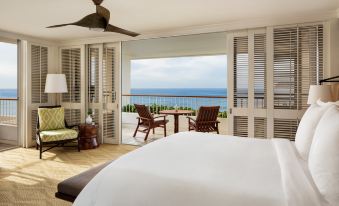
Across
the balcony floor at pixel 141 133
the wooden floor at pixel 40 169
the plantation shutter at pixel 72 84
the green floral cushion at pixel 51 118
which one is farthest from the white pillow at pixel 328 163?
the plantation shutter at pixel 72 84

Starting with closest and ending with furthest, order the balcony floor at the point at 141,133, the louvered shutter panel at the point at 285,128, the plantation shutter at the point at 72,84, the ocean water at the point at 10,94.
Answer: the louvered shutter panel at the point at 285,128
the plantation shutter at the point at 72,84
the ocean water at the point at 10,94
the balcony floor at the point at 141,133

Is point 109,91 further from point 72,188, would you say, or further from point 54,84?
point 72,188

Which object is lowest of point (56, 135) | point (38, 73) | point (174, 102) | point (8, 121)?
point (56, 135)

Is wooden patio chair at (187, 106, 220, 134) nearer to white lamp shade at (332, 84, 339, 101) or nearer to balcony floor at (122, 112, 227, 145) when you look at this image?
balcony floor at (122, 112, 227, 145)

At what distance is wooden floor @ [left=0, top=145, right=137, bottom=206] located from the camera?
2.79 metres

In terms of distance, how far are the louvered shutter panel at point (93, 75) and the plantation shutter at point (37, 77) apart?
980mm

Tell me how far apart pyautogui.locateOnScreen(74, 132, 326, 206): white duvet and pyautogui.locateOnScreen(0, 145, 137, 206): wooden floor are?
133 cm

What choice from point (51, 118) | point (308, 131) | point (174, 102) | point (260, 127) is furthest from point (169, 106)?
point (308, 131)

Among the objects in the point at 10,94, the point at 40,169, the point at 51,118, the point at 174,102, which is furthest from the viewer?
the point at 10,94

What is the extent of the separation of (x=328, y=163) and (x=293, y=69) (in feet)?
9.12

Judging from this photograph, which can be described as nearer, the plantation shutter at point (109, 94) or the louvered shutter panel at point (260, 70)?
the louvered shutter panel at point (260, 70)

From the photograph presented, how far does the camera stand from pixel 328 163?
1331 millimetres

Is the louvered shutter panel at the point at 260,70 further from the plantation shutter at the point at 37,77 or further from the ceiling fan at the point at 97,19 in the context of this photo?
the plantation shutter at the point at 37,77

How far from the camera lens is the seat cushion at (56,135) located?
4.38m
